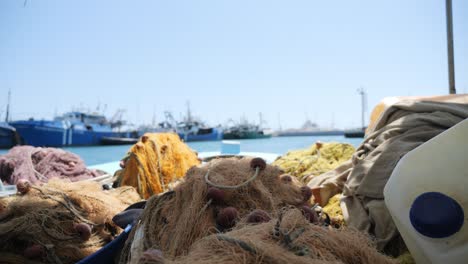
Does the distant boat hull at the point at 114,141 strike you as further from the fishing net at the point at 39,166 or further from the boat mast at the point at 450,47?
the boat mast at the point at 450,47

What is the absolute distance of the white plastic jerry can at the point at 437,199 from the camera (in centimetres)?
162

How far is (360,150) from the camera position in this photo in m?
3.41

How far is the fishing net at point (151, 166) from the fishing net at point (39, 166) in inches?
62.2

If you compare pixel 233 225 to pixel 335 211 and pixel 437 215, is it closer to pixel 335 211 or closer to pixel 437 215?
pixel 437 215

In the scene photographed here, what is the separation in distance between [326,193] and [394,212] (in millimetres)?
1615

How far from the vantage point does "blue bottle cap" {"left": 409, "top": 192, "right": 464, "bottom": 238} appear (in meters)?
1.62

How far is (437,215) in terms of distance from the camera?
5.38ft

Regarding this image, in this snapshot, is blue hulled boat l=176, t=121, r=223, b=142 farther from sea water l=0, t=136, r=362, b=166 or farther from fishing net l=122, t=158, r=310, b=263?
fishing net l=122, t=158, r=310, b=263

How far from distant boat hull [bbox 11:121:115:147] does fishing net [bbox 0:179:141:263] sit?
149ft

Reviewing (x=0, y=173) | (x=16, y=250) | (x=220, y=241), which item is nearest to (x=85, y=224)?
(x=16, y=250)

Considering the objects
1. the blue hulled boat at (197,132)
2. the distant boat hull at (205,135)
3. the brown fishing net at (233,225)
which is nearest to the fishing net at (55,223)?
the brown fishing net at (233,225)

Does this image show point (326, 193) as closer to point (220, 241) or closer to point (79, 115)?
point (220, 241)

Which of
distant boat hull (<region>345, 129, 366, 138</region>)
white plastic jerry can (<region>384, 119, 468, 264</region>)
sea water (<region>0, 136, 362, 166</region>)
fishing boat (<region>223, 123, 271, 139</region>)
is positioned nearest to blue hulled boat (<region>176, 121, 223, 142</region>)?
fishing boat (<region>223, 123, 271, 139</region>)

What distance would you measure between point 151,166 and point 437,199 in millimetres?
3691
